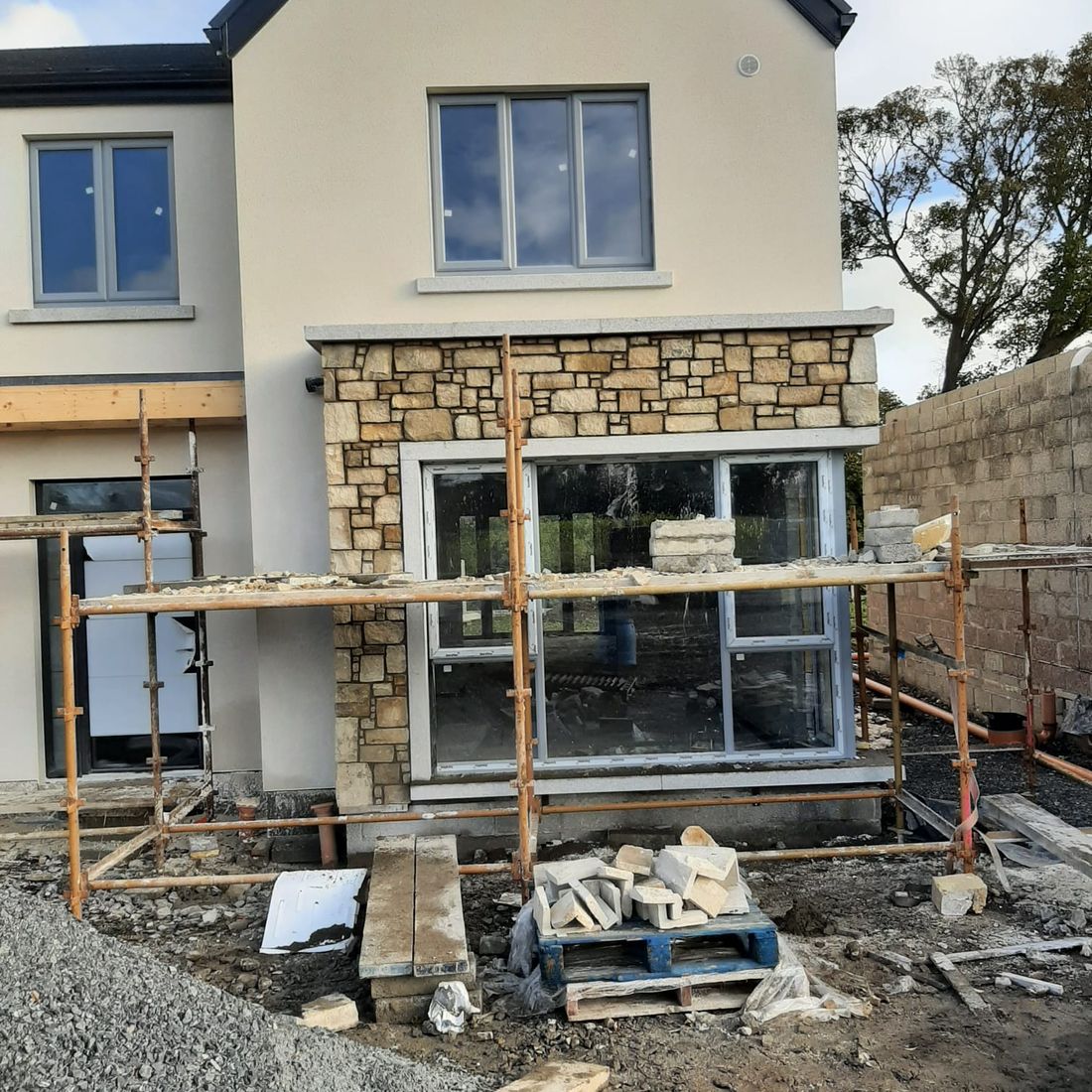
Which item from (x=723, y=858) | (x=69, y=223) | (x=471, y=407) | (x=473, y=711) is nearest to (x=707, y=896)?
(x=723, y=858)

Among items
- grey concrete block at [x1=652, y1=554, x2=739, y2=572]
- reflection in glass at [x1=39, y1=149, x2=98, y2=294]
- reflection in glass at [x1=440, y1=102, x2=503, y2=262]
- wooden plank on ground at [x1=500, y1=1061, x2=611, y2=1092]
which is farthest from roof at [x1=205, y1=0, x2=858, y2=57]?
wooden plank on ground at [x1=500, y1=1061, x2=611, y2=1092]

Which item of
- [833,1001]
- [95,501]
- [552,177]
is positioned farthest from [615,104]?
[833,1001]

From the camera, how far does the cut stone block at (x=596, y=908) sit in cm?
537

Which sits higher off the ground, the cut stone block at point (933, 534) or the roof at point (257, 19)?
the roof at point (257, 19)

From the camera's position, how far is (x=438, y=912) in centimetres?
580

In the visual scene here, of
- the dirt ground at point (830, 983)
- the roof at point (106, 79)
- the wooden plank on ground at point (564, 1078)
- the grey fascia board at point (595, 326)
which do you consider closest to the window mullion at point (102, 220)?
the roof at point (106, 79)

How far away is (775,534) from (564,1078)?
4.50 meters

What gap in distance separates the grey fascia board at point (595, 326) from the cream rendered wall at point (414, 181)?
0.47 m

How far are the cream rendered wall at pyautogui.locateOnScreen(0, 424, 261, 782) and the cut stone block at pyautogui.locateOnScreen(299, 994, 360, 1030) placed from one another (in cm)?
363

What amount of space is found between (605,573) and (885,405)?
2211cm

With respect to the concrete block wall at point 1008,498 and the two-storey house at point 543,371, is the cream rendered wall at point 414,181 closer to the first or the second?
the two-storey house at point 543,371

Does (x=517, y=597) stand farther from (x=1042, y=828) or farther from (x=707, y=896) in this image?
(x=1042, y=828)

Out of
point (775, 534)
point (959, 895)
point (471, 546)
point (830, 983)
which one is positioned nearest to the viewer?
point (830, 983)

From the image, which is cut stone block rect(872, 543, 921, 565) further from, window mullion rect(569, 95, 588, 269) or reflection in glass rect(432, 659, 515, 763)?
window mullion rect(569, 95, 588, 269)
